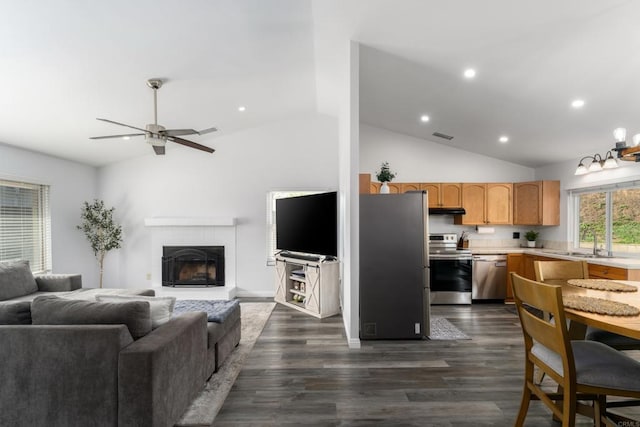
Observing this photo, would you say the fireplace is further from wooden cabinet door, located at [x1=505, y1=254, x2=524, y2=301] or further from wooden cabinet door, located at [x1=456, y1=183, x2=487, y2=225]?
wooden cabinet door, located at [x1=505, y1=254, x2=524, y2=301]

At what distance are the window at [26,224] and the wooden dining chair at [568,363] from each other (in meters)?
6.17

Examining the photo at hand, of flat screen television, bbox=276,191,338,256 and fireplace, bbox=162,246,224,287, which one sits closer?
flat screen television, bbox=276,191,338,256

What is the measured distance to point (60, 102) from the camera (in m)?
3.60

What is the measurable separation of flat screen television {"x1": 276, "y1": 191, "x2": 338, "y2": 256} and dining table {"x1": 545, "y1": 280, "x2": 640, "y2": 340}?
8.75 feet

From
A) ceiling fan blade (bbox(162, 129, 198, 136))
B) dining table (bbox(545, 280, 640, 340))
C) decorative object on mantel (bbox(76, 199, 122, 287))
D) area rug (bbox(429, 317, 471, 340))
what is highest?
ceiling fan blade (bbox(162, 129, 198, 136))

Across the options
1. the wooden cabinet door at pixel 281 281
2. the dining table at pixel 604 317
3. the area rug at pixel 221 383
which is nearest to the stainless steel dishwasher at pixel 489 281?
the dining table at pixel 604 317

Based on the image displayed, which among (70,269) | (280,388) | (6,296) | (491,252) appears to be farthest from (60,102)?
(491,252)

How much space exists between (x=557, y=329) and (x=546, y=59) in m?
2.61

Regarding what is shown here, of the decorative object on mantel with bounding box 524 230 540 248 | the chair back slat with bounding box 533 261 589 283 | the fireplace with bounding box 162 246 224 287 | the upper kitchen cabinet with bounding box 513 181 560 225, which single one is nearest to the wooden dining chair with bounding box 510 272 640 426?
the chair back slat with bounding box 533 261 589 283

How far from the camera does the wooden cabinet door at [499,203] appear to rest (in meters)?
5.35

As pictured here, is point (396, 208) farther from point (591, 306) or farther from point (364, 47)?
point (591, 306)

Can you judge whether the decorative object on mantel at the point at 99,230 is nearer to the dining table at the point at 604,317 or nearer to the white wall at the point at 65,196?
the white wall at the point at 65,196

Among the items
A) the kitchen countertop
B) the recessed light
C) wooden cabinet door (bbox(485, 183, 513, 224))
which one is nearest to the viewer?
the recessed light

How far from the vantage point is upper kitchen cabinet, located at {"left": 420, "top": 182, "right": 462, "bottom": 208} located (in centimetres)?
543
